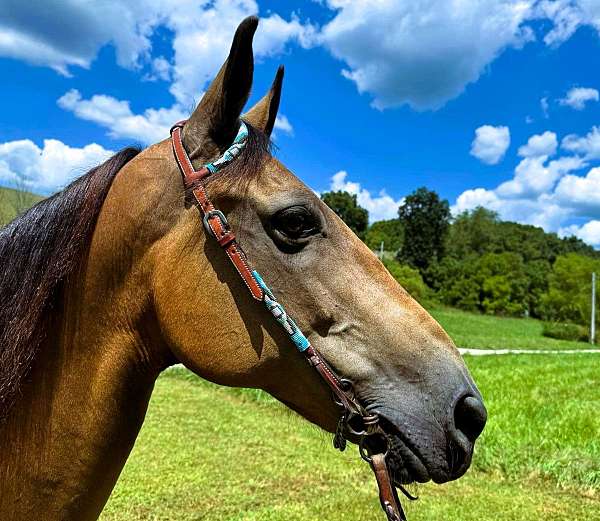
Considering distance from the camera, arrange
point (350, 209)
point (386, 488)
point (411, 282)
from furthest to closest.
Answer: point (350, 209) < point (411, 282) < point (386, 488)

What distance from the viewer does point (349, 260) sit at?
5.55ft

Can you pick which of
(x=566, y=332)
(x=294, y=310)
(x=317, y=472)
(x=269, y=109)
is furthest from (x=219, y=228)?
(x=566, y=332)

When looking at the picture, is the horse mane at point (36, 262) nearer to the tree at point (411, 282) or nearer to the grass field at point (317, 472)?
the grass field at point (317, 472)

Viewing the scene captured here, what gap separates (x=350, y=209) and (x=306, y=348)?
56.3m

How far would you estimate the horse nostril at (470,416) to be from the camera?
1526mm

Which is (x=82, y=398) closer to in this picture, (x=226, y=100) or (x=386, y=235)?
(x=226, y=100)

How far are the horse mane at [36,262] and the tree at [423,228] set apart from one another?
67.2 m

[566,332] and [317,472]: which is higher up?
[566,332]

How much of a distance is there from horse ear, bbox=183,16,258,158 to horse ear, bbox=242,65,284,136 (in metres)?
0.40

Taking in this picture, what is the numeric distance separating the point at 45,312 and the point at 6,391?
28 cm

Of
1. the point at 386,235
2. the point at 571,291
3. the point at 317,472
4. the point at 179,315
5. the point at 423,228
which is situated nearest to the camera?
the point at 179,315

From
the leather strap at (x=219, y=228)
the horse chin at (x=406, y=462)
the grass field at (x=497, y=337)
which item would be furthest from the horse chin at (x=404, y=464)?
the grass field at (x=497, y=337)

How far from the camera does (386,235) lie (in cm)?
8356

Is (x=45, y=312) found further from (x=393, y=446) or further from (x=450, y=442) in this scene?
(x=450, y=442)
